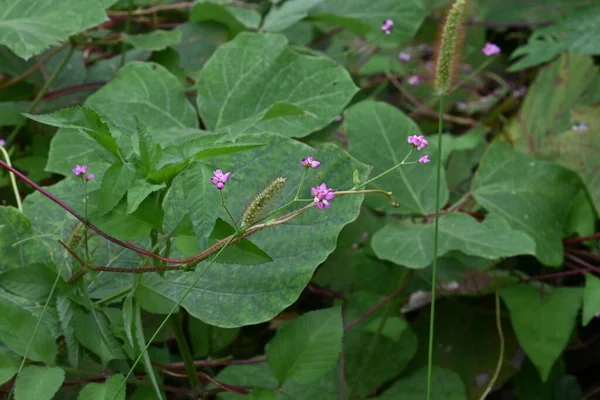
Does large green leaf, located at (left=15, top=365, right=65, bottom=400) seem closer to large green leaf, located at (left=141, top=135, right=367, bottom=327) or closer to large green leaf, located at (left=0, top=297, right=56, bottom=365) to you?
large green leaf, located at (left=0, top=297, right=56, bottom=365)

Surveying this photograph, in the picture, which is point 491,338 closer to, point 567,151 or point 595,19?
point 567,151

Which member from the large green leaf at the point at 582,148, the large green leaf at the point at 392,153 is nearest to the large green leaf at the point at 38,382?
the large green leaf at the point at 392,153

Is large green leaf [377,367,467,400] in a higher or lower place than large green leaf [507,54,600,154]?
lower

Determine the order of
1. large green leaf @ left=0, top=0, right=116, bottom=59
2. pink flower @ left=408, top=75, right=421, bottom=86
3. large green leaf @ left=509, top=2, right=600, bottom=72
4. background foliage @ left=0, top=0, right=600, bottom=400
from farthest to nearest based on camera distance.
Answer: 1. pink flower @ left=408, top=75, right=421, bottom=86
2. large green leaf @ left=509, top=2, right=600, bottom=72
3. large green leaf @ left=0, top=0, right=116, bottom=59
4. background foliage @ left=0, top=0, right=600, bottom=400

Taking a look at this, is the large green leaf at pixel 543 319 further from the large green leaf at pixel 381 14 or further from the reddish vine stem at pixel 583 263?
the large green leaf at pixel 381 14

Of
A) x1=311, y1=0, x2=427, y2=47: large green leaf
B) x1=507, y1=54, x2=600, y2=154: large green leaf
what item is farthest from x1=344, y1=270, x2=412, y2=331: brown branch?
x1=311, y1=0, x2=427, y2=47: large green leaf

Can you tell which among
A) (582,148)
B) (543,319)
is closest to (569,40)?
(582,148)

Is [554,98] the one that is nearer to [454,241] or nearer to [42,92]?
[454,241]
